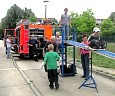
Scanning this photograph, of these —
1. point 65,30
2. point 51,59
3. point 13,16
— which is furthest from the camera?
point 13,16

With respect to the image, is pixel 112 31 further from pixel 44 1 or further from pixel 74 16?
pixel 44 1

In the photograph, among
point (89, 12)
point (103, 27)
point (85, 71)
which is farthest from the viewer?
point (103, 27)

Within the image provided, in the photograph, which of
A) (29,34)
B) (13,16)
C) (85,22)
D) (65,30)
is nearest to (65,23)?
(65,30)

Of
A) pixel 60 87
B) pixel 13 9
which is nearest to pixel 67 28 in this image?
pixel 60 87

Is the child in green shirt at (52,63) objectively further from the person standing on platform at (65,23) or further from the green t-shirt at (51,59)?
the person standing on platform at (65,23)

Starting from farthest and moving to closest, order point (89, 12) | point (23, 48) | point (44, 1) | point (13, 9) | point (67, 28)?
point (13, 9), point (89, 12), point (44, 1), point (23, 48), point (67, 28)

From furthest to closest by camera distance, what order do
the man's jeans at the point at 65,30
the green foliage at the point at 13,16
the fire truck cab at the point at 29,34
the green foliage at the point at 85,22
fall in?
the green foliage at the point at 13,16
the green foliage at the point at 85,22
the fire truck cab at the point at 29,34
the man's jeans at the point at 65,30

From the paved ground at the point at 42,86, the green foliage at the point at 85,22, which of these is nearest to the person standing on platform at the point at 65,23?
the paved ground at the point at 42,86

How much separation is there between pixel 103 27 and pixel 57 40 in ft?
192

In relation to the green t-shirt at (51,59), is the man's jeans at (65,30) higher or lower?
higher

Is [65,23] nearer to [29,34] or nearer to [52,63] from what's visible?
[52,63]

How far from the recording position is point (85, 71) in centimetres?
1322

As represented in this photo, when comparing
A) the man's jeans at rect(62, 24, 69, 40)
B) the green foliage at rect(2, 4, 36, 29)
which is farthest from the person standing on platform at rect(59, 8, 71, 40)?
the green foliage at rect(2, 4, 36, 29)

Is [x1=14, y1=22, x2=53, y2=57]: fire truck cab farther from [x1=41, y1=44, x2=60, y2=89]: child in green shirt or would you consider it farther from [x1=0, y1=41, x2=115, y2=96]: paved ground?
[x1=41, y1=44, x2=60, y2=89]: child in green shirt
